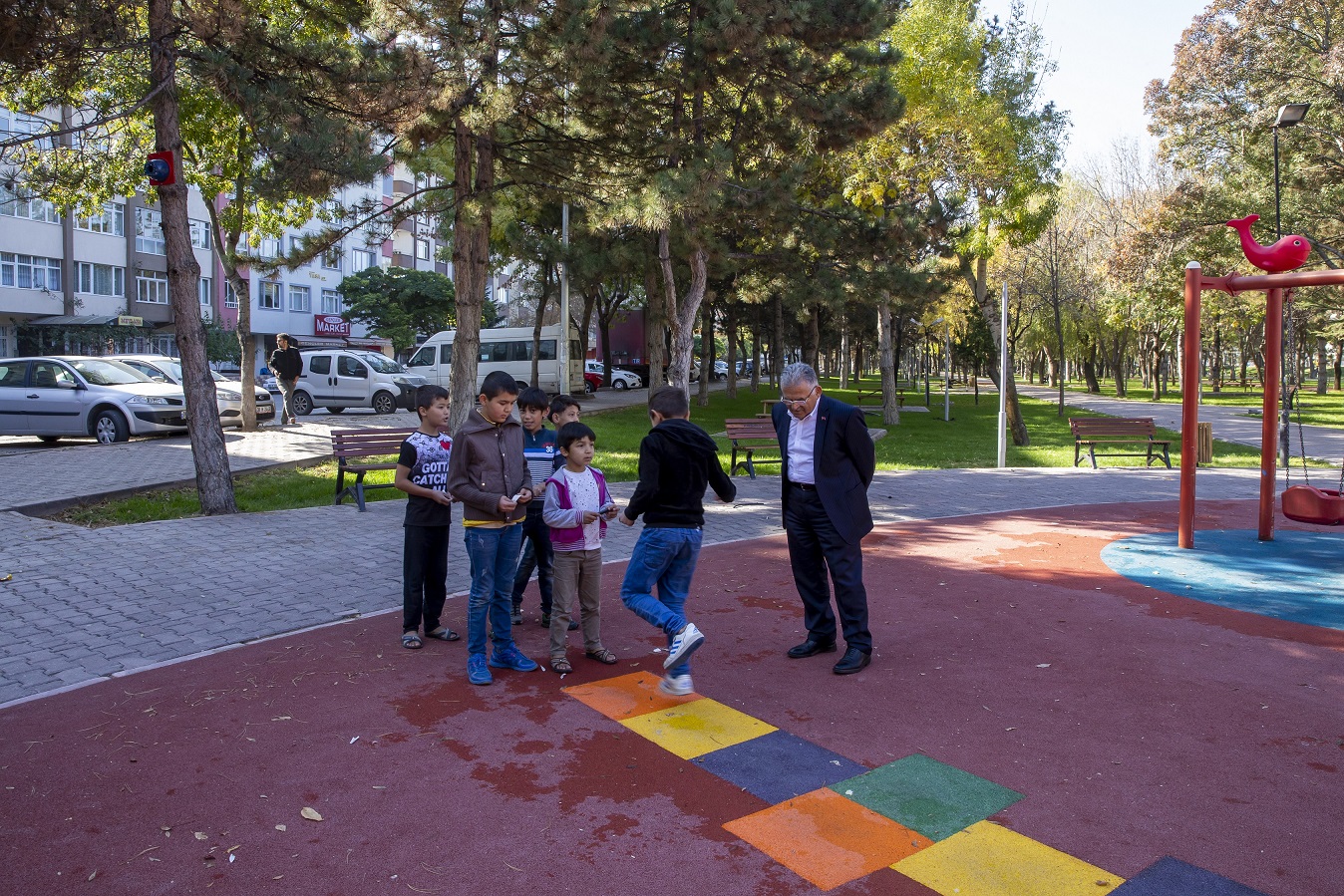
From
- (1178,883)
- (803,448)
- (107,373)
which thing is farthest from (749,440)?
(107,373)

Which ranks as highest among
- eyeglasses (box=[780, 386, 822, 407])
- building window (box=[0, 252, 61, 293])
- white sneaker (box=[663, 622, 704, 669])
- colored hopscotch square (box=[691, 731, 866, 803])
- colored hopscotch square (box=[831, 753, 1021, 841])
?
building window (box=[0, 252, 61, 293])

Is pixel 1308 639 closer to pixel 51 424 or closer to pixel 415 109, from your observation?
pixel 415 109

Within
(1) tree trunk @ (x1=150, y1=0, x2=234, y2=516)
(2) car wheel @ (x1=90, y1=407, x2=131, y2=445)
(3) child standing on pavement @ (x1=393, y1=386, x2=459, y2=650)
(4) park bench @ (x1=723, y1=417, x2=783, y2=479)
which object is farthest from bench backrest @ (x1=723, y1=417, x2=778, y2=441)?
(2) car wheel @ (x1=90, y1=407, x2=131, y2=445)

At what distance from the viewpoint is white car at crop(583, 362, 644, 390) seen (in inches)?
1773

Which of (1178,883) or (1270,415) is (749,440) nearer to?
(1270,415)

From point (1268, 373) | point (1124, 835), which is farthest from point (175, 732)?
point (1268, 373)

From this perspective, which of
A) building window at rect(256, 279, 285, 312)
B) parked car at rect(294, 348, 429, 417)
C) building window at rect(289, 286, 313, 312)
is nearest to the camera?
A: parked car at rect(294, 348, 429, 417)

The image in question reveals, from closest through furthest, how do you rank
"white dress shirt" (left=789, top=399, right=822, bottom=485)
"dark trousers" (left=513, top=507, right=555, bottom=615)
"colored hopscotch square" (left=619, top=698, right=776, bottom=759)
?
1. "colored hopscotch square" (left=619, top=698, right=776, bottom=759)
2. "white dress shirt" (left=789, top=399, right=822, bottom=485)
3. "dark trousers" (left=513, top=507, right=555, bottom=615)

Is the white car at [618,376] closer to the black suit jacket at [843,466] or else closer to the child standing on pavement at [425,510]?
the child standing on pavement at [425,510]

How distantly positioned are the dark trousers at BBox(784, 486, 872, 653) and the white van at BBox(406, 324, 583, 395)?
2854 centimetres

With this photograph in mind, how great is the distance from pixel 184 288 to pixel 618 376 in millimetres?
36534

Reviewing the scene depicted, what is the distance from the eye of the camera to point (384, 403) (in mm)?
25734

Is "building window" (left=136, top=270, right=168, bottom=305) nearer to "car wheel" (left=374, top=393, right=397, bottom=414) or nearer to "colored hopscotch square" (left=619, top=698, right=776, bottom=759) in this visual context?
"car wheel" (left=374, top=393, right=397, bottom=414)

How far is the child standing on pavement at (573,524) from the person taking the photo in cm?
568
